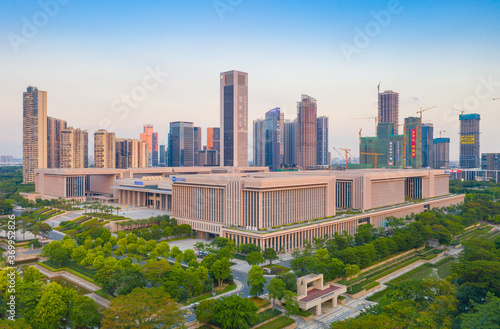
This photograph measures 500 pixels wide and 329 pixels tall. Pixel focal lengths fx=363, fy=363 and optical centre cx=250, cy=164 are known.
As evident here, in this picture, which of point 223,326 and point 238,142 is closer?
point 223,326

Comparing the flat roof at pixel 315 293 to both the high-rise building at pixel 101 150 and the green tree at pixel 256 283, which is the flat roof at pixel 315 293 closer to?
the green tree at pixel 256 283

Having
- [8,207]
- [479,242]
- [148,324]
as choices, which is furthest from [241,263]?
[8,207]

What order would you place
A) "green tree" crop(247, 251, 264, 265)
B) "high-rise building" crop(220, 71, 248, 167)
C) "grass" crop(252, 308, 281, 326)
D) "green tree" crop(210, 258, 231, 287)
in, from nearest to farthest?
1. "grass" crop(252, 308, 281, 326)
2. "green tree" crop(210, 258, 231, 287)
3. "green tree" crop(247, 251, 264, 265)
4. "high-rise building" crop(220, 71, 248, 167)

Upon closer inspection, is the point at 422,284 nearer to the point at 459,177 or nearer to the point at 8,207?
the point at 8,207

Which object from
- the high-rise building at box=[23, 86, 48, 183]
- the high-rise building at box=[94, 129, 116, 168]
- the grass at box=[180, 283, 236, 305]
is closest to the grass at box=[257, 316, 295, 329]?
the grass at box=[180, 283, 236, 305]

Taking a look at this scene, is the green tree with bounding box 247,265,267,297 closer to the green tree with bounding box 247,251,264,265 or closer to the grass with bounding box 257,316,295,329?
the grass with bounding box 257,316,295,329

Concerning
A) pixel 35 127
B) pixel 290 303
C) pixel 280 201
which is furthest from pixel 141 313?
pixel 35 127
